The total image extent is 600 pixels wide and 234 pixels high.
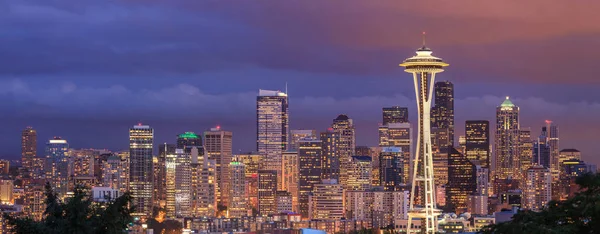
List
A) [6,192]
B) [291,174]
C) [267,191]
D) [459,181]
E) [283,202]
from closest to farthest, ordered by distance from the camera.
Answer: [6,192] < [283,202] < [459,181] < [267,191] < [291,174]

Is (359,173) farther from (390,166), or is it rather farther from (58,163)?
(58,163)

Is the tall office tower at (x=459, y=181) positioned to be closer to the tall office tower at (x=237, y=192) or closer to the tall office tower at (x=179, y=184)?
the tall office tower at (x=237, y=192)

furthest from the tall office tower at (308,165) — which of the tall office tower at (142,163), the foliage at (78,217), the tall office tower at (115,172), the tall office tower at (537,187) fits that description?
the foliage at (78,217)

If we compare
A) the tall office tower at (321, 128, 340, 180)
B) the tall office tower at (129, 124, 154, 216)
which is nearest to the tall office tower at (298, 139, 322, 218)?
the tall office tower at (321, 128, 340, 180)

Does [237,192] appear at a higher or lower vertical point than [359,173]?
lower

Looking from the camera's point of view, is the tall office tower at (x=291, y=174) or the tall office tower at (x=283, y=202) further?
the tall office tower at (x=291, y=174)

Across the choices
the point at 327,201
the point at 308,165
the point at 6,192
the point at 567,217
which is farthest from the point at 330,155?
the point at 567,217

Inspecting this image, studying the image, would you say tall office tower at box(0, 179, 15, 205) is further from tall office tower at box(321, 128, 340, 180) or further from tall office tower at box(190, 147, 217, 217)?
tall office tower at box(321, 128, 340, 180)
